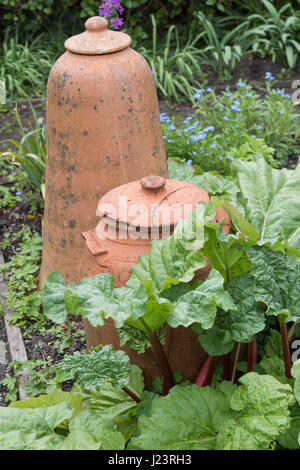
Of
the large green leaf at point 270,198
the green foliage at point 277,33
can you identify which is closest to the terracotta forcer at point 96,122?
the large green leaf at point 270,198

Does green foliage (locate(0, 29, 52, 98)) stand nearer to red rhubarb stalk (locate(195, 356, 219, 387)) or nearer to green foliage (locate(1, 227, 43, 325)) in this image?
green foliage (locate(1, 227, 43, 325))

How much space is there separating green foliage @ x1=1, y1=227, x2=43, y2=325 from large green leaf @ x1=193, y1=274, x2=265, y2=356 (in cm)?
128

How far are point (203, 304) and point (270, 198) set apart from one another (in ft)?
2.54

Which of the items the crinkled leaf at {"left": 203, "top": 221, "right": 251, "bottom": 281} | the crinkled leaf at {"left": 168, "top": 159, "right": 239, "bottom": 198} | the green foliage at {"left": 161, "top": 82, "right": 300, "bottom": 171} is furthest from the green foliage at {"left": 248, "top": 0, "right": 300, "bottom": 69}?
the crinkled leaf at {"left": 203, "top": 221, "right": 251, "bottom": 281}

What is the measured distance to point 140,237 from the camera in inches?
87.7

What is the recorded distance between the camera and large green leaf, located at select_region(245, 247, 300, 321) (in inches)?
78.1

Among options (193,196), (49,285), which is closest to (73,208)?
(193,196)

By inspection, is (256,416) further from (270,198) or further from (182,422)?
(270,198)

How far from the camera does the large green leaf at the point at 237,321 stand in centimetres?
201

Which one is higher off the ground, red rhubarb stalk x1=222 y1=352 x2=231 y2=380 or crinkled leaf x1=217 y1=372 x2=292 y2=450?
crinkled leaf x1=217 y1=372 x2=292 y2=450

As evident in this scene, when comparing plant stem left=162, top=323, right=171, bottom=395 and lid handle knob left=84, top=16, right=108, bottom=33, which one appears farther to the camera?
lid handle knob left=84, top=16, right=108, bottom=33

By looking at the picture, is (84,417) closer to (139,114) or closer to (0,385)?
(0,385)

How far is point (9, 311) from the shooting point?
3.18 m
